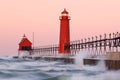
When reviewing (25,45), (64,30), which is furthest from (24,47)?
(64,30)

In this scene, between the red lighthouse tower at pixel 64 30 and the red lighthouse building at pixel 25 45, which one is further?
the red lighthouse building at pixel 25 45

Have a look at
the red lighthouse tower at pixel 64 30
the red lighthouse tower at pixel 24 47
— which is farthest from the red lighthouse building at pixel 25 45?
the red lighthouse tower at pixel 64 30

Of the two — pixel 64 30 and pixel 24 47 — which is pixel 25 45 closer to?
pixel 24 47

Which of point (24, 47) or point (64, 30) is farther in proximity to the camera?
point (24, 47)

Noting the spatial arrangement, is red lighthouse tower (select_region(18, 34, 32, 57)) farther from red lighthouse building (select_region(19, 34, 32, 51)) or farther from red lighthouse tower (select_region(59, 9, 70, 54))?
red lighthouse tower (select_region(59, 9, 70, 54))

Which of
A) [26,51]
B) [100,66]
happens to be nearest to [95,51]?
[100,66]

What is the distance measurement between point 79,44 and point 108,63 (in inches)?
680

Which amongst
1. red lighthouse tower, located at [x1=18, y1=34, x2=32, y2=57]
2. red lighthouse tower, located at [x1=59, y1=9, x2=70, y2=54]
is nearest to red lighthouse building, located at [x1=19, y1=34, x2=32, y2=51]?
red lighthouse tower, located at [x1=18, y1=34, x2=32, y2=57]

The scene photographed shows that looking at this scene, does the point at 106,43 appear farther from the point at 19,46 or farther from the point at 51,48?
the point at 19,46

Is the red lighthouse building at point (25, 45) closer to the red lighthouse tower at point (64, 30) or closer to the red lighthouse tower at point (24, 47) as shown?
the red lighthouse tower at point (24, 47)

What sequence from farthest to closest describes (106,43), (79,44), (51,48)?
1. (51,48)
2. (79,44)
3. (106,43)

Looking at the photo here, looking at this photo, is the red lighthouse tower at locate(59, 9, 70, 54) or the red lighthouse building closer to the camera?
the red lighthouse tower at locate(59, 9, 70, 54)

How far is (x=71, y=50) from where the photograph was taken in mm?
41281

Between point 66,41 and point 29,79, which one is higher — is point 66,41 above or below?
above
